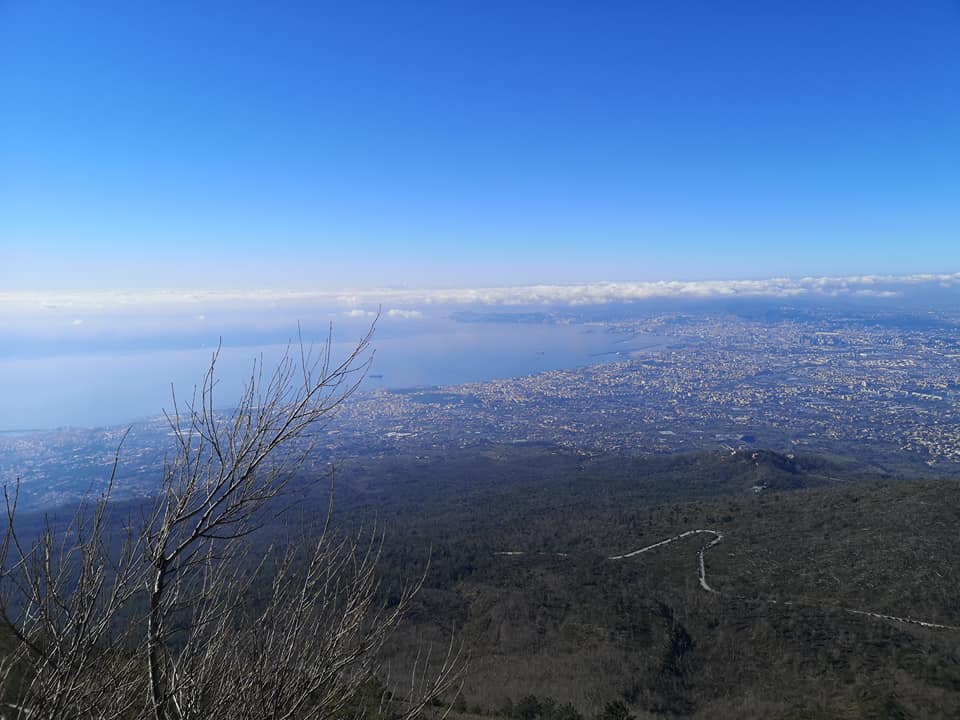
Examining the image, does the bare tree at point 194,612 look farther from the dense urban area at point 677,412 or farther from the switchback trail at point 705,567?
the dense urban area at point 677,412

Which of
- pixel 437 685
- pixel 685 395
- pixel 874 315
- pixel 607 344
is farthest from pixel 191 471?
pixel 874 315

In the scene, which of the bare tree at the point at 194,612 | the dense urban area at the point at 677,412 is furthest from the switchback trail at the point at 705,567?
the dense urban area at the point at 677,412

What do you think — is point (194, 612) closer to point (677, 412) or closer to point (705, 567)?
point (705, 567)

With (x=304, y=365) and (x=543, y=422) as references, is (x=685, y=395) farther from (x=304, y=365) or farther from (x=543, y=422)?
(x=304, y=365)

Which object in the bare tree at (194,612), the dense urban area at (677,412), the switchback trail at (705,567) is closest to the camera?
the bare tree at (194,612)

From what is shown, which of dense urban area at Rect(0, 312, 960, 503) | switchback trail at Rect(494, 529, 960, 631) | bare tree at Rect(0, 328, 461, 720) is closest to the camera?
bare tree at Rect(0, 328, 461, 720)

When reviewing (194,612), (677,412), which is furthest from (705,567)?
(677,412)

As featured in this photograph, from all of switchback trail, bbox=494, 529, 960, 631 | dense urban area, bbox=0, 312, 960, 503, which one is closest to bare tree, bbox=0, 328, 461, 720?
switchback trail, bbox=494, 529, 960, 631

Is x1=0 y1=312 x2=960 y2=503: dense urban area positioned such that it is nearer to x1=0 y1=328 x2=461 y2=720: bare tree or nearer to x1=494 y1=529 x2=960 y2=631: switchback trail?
x1=494 y1=529 x2=960 y2=631: switchback trail
